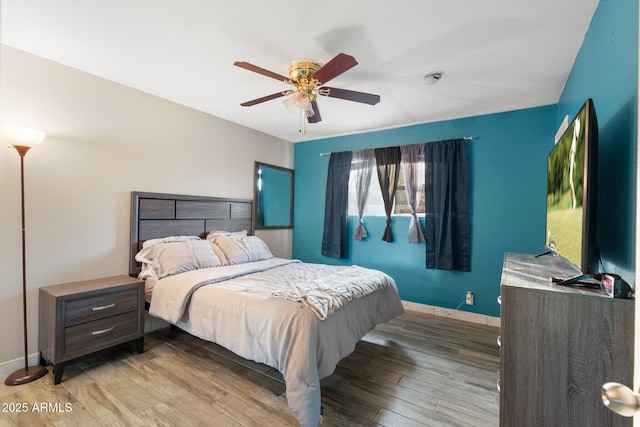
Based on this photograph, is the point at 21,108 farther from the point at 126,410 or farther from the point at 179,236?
the point at 126,410

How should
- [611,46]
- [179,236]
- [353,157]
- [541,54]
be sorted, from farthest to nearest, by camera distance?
1. [353,157]
2. [179,236]
3. [541,54]
4. [611,46]

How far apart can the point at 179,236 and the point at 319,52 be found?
243 cm

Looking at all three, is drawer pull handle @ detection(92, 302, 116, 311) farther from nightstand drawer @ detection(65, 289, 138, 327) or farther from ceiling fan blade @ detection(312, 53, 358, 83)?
ceiling fan blade @ detection(312, 53, 358, 83)

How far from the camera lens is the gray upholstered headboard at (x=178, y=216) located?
2895 millimetres

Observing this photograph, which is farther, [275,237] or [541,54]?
[275,237]

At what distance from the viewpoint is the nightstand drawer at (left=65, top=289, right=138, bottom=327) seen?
2.12 m

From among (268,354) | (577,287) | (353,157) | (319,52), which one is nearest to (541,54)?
(319,52)

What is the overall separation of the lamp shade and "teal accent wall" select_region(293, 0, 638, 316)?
3326 mm

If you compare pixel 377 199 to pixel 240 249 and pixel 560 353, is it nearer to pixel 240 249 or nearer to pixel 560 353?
pixel 240 249

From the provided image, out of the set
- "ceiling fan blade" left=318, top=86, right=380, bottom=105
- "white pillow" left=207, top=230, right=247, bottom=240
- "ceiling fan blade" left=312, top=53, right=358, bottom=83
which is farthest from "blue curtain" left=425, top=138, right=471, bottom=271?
"white pillow" left=207, top=230, right=247, bottom=240

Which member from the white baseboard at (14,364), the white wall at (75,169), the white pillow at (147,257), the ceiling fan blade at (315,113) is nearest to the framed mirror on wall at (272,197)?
the white wall at (75,169)

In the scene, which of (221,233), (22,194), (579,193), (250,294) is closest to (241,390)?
(250,294)

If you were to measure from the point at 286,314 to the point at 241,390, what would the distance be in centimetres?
74

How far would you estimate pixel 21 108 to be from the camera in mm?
2211
